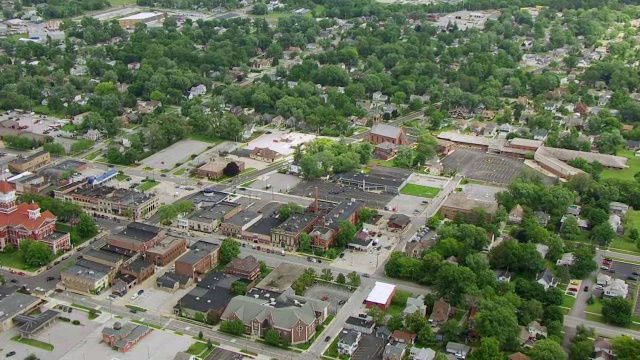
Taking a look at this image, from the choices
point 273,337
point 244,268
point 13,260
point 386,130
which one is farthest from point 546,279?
point 13,260

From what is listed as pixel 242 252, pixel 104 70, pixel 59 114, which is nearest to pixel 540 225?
pixel 242 252

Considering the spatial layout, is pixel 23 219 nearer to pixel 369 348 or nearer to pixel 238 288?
pixel 238 288

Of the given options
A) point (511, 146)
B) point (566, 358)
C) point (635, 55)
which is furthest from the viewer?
point (635, 55)

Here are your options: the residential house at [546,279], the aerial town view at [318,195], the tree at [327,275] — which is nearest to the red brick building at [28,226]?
the aerial town view at [318,195]

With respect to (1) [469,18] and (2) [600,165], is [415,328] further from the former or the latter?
(1) [469,18]

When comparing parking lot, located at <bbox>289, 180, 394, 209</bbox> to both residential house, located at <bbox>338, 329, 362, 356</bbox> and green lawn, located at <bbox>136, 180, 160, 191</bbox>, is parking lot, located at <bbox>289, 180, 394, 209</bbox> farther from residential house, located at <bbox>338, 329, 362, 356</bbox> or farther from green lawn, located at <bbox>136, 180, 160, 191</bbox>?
residential house, located at <bbox>338, 329, 362, 356</bbox>

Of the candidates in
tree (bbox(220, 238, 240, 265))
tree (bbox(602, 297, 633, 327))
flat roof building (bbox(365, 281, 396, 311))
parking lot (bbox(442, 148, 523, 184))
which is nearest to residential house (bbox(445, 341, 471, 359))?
flat roof building (bbox(365, 281, 396, 311))
